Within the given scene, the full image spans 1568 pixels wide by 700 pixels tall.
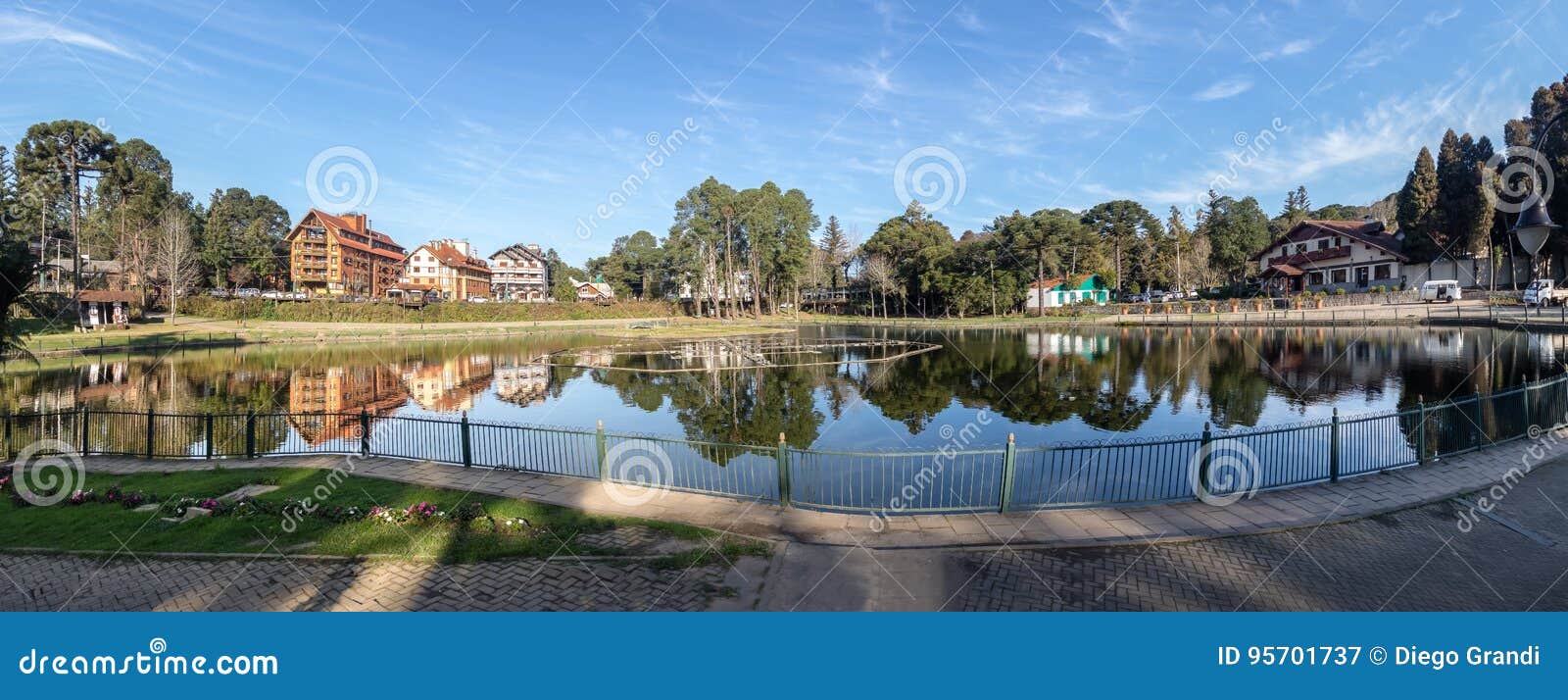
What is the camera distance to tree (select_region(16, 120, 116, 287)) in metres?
54.8

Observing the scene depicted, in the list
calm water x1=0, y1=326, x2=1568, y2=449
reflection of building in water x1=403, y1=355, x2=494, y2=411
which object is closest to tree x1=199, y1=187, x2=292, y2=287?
calm water x1=0, y1=326, x2=1568, y2=449

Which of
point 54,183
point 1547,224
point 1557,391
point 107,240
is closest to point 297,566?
point 1547,224

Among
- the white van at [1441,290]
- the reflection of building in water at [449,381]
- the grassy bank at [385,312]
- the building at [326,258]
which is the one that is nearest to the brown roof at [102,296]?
the grassy bank at [385,312]

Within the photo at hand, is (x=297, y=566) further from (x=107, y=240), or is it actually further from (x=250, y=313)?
(x=107, y=240)

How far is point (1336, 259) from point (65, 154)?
118 metres

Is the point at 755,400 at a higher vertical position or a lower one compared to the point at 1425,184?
lower

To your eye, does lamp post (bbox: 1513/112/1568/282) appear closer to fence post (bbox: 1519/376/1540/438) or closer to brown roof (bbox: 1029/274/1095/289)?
fence post (bbox: 1519/376/1540/438)

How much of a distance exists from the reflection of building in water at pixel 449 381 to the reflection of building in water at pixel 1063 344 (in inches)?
1163

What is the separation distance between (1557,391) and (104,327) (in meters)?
82.3

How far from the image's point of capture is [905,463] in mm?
13602

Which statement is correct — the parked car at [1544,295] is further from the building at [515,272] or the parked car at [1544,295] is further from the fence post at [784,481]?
the building at [515,272]

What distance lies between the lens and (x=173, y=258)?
200 ft
